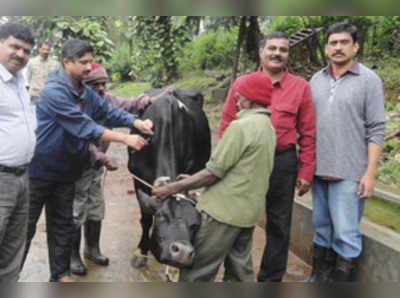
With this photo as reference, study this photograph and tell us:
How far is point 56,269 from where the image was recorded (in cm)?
311

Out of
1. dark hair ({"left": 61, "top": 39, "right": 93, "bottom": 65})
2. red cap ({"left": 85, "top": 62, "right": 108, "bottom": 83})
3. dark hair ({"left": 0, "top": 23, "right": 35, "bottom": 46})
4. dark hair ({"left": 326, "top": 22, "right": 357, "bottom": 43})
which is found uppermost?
dark hair ({"left": 326, "top": 22, "right": 357, "bottom": 43})

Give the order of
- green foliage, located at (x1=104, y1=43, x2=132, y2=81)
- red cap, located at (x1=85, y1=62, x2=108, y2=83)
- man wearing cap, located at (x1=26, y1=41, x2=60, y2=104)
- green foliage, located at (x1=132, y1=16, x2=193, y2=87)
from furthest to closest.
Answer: green foliage, located at (x1=104, y1=43, x2=132, y2=81)
green foliage, located at (x1=132, y1=16, x2=193, y2=87)
man wearing cap, located at (x1=26, y1=41, x2=60, y2=104)
red cap, located at (x1=85, y1=62, x2=108, y2=83)

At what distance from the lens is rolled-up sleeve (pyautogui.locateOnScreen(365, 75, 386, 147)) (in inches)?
105

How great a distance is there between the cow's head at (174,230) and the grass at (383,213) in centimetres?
216

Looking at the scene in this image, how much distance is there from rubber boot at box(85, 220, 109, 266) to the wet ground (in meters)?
0.06

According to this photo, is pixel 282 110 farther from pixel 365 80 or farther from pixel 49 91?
pixel 49 91

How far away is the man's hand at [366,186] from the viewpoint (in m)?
2.66

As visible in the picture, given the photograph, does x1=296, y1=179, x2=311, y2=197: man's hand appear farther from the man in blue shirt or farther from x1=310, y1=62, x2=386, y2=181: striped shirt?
the man in blue shirt

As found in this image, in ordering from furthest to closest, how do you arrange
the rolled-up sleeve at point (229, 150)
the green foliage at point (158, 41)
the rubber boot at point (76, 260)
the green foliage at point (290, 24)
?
the green foliage at point (290, 24), the green foliage at point (158, 41), the rubber boot at point (76, 260), the rolled-up sleeve at point (229, 150)

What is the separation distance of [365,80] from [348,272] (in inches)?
54.2

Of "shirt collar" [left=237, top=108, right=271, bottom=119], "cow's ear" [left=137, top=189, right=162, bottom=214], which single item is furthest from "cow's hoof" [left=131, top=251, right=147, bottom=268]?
"shirt collar" [left=237, top=108, right=271, bottom=119]

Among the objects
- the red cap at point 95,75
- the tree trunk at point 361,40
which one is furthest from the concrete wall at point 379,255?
the tree trunk at point 361,40

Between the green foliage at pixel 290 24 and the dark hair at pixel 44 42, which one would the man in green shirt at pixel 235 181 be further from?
the green foliage at pixel 290 24

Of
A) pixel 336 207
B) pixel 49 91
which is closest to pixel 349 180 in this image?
pixel 336 207
